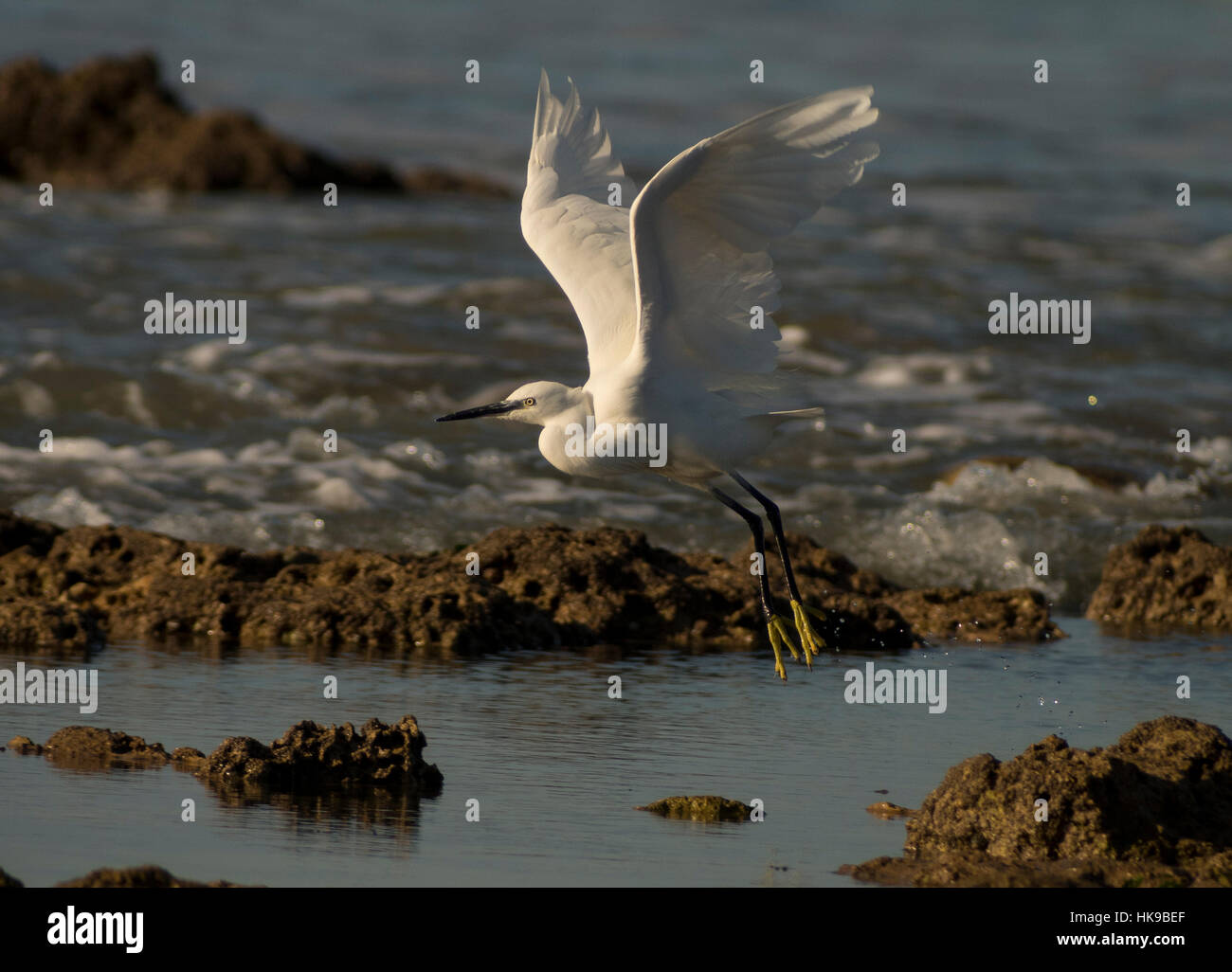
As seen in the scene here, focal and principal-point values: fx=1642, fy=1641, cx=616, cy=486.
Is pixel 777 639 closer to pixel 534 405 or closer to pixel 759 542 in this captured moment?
pixel 759 542

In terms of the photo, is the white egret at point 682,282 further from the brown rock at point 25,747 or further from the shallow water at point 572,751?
the brown rock at point 25,747

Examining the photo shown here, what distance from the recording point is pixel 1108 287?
1862 cm

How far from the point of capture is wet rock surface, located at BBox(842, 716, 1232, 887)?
4277mm

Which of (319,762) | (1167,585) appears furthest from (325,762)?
(1167,585)

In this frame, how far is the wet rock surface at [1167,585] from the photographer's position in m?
8.42

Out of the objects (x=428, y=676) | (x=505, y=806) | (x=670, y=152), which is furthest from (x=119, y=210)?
(x=505, y=806)

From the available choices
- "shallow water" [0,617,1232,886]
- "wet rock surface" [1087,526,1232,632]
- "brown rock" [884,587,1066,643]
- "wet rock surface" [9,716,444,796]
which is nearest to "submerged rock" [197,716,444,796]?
"wet rock surface" [9,716,444,796]

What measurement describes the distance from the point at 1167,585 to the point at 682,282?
3830mm

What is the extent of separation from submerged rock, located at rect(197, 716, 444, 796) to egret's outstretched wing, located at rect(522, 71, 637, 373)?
83.3 inches

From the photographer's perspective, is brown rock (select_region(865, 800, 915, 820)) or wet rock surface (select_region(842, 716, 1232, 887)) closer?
wet rock surface (select_region(842, 716, 1232, 887))

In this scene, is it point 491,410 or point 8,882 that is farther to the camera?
point 491,410

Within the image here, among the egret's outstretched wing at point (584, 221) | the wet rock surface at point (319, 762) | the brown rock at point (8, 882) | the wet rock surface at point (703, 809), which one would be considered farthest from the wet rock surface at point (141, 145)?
the brown rock at point (8, 882)

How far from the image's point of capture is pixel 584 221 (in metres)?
6.93

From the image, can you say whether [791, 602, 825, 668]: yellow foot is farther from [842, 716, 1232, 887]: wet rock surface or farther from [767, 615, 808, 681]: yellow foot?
[842, 716, 1232, 887]: wet rock surface
